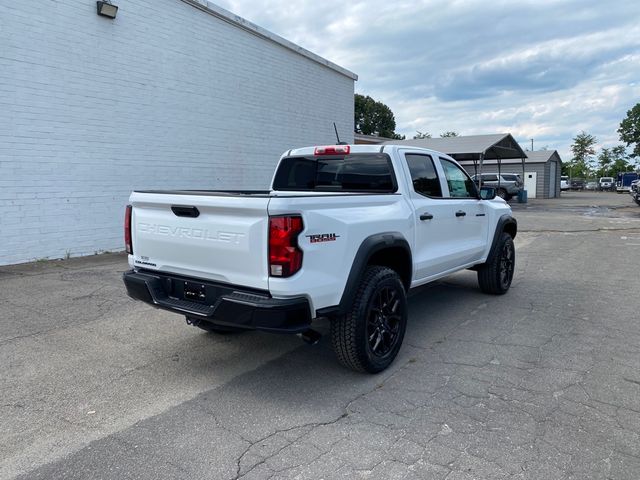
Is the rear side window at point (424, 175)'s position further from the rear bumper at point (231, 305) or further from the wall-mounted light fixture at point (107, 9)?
the wall-mounted light fixture at point (107, 9)

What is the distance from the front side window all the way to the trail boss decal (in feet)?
8.07

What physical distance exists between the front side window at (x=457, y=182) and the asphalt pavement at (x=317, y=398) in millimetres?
1415

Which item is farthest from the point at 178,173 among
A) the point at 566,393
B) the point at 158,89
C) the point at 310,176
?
the point at 566,393

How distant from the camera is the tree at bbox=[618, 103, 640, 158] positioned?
6581cm

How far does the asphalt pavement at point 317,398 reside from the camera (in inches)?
110

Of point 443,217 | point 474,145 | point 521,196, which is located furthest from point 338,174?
point 521,196

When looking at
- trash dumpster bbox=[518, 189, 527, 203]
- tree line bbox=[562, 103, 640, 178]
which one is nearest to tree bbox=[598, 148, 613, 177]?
tree line bbox=[562, 103, 640, 178]

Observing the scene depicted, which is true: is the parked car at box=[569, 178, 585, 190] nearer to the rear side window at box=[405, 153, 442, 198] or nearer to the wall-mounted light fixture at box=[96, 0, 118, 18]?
the wall-mounted light fixture at box=[96, 0, 118, 18]

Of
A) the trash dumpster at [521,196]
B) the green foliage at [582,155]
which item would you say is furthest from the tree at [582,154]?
the trash dumpster at [521,196]

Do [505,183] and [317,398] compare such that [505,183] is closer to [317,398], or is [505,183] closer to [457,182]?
[457,182]

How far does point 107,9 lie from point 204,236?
26.4ft

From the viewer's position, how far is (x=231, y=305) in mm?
3295

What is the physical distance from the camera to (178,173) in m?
11.2

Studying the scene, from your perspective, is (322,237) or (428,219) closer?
(322,237)
